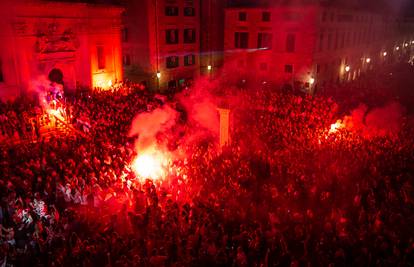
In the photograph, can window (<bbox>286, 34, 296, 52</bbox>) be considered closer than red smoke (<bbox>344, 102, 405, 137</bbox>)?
No

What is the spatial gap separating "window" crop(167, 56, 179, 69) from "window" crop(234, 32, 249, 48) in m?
5.65

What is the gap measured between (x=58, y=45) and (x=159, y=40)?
30.7 ft

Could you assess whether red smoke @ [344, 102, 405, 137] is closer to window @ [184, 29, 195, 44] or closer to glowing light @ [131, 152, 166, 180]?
glowing light @ [131, 152, 166, 180]

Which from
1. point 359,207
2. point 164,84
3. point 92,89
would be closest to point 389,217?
point 359,207

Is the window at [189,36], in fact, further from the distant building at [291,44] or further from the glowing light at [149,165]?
the glowing light at [149,165]

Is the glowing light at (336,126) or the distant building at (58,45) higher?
the distant building at (58,45)

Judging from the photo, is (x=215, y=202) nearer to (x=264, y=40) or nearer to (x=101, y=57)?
(x=101, y=57)

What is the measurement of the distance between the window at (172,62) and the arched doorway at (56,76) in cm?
1003

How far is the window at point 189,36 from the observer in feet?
100.0

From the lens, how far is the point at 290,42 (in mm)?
28469

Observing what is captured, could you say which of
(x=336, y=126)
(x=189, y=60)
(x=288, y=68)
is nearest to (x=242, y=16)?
(x=189, y=60)

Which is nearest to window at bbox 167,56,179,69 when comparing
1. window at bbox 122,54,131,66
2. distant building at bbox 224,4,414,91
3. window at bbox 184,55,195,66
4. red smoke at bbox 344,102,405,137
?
window at bbox 184,55,195,66

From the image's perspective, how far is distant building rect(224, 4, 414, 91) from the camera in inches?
1090

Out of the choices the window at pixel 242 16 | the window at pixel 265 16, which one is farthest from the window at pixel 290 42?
the window at pixel 242 16
